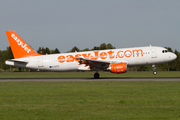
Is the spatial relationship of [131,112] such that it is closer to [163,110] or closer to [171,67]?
[163,110]

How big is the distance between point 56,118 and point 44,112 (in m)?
1.37

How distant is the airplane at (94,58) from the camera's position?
110 feet

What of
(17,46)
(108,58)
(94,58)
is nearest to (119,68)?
(108,58)

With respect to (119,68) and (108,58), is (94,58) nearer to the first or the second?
(108,58)

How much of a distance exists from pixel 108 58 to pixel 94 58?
216 centimetres

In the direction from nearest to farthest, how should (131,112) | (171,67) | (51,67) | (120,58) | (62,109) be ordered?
(131,112) → (62,109) → (120,58) → (51,67) → (171,67)

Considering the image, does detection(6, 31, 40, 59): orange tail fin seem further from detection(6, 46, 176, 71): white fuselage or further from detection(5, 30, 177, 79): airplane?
detection(6, 46, 176, 71): white fuselage

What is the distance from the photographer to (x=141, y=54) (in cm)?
3394

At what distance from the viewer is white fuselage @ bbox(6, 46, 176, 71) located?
33.9m

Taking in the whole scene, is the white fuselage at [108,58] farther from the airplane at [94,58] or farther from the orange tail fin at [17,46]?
the orange tail fin at [17,46]

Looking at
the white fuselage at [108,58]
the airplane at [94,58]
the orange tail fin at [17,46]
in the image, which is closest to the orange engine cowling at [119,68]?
the airplane at [94,58]

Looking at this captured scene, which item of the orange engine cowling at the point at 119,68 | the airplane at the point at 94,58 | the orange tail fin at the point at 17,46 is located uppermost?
the orange tail fin at the point at 17,46

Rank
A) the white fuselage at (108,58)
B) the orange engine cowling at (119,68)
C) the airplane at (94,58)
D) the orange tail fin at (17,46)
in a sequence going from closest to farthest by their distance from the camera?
the orange engine cowling at (119,68)
the airplane at (94,58)
the white fuselage at (108,58)
the orange tail fin at (17,46)

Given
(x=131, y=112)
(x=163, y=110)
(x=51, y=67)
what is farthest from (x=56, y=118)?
(x=51, y=67)
